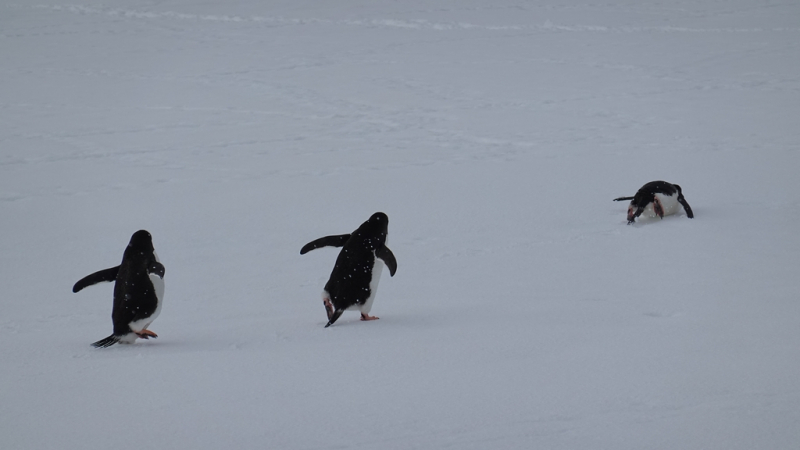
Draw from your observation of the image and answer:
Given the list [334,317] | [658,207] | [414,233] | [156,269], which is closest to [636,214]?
[658,207]

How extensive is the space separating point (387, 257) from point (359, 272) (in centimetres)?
12

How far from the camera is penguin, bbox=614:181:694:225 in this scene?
4660 millimetres

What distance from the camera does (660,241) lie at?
14.1ft

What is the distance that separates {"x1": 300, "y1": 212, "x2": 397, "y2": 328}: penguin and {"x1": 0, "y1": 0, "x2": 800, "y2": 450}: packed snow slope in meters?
0.10

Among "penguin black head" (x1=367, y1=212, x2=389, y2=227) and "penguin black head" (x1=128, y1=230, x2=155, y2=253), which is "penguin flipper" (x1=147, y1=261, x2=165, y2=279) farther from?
"penguin black head" (x1=367, y1=212, x2=389, y2=227)

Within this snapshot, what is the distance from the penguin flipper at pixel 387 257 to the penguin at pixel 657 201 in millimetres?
2123

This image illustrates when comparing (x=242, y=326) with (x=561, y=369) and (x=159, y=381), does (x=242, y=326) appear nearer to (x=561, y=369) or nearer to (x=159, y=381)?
(x=159, y=381)

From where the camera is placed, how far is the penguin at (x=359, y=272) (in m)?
3.01

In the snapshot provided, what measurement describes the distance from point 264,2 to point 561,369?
14.7 metres

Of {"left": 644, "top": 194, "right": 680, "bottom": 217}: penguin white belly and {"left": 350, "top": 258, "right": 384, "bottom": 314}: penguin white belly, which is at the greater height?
{"left": 644, "top": 194, "right": 680, "bottom": 217}: penguin white belly

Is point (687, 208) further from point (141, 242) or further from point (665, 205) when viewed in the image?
point (141, 242)

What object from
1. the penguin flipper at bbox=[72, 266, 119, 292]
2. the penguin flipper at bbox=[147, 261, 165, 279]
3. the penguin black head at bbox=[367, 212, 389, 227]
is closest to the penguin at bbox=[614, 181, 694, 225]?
the penguin black head at bbox=[367, 212, 389, 227]

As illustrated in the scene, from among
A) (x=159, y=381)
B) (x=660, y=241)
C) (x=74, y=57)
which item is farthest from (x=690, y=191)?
(x=74, y=57)

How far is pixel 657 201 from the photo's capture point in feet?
Result: 15.4
